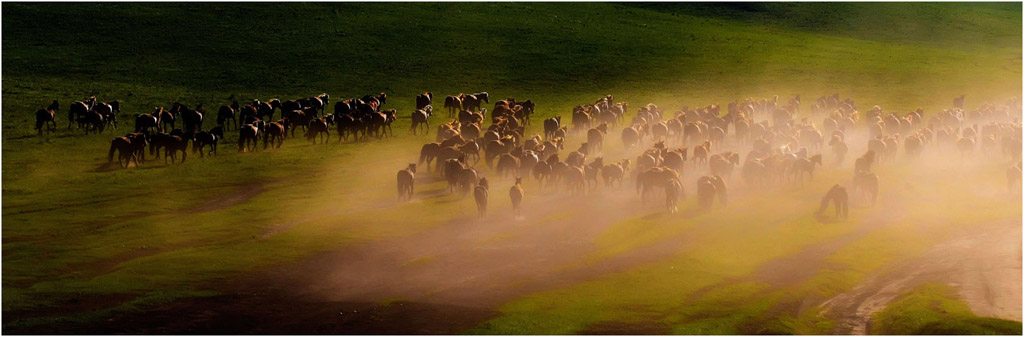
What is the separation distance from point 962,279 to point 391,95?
40.0 meters

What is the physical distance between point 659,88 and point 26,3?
45.9m

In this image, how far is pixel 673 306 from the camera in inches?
897

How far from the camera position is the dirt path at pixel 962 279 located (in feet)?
74.1

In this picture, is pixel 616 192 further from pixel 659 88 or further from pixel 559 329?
pixel 659 88

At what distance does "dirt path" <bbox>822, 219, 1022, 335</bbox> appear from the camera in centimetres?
2259

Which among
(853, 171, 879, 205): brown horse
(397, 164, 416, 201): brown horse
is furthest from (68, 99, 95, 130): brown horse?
(853, 171, 879, 205): brown horse

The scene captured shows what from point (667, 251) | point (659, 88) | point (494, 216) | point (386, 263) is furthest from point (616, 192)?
point (659, 88)

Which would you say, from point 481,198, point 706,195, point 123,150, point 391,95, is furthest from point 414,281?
point 391,95

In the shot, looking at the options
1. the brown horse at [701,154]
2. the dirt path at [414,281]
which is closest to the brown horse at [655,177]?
the dirt path at [414,281]

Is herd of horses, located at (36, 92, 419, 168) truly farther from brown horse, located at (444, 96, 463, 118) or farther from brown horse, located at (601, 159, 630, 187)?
brown horse, located at (601, 159, 630, 187)

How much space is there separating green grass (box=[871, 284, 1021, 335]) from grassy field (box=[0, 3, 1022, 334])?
160 centimetres

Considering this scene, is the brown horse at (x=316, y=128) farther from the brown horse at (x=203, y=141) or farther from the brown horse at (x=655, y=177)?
the brown horse at (x=655, y=177)

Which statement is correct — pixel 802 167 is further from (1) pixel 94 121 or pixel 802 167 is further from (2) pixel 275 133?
(1) pixel 94 121

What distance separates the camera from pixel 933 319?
2181cm
